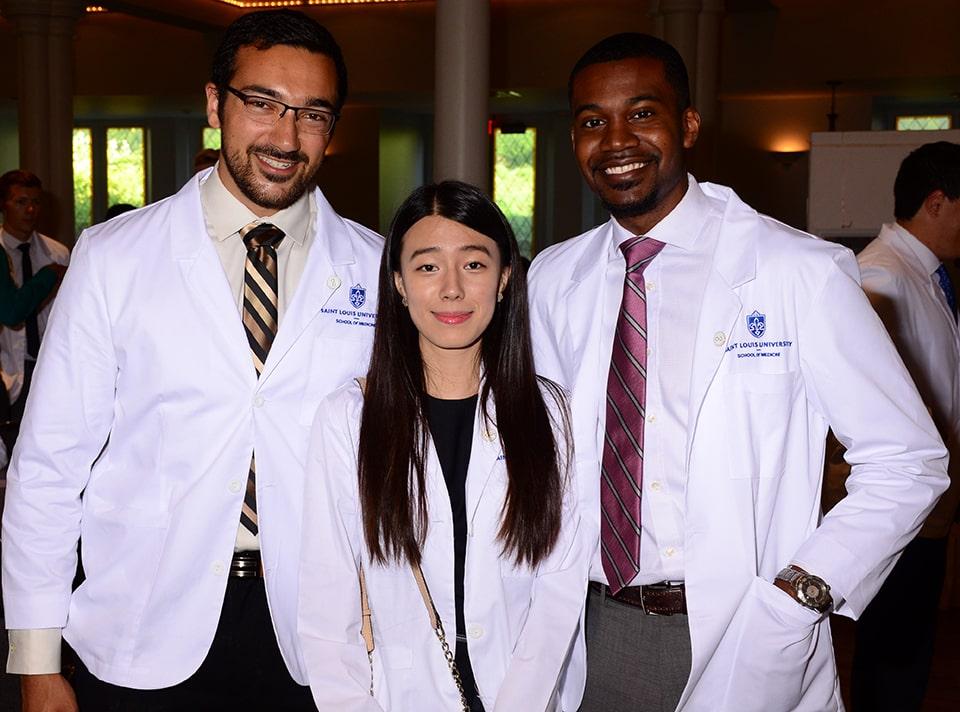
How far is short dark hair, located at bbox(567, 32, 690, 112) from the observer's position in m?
2.36

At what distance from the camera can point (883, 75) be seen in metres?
A: 12.4

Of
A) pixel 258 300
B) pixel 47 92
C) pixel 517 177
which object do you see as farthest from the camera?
pixel 517 177

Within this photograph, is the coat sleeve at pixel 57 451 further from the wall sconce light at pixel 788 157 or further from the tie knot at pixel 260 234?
the wall sconce light at pixel 788 157

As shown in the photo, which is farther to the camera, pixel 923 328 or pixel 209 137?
pixel 209 137

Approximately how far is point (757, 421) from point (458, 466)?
22.7 inches

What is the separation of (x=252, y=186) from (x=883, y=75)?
38.0 ft

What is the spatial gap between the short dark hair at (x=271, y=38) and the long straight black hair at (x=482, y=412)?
13.7 inches

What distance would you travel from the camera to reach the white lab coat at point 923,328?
3.73 metres

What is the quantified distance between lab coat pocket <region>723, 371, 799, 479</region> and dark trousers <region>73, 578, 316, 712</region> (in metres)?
0.95

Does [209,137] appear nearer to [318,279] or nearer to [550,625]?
[318,279]

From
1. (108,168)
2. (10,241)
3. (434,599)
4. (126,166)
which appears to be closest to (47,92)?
(10,241)

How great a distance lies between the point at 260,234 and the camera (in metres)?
2.29

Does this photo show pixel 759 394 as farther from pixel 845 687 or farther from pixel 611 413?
pixel 845 687

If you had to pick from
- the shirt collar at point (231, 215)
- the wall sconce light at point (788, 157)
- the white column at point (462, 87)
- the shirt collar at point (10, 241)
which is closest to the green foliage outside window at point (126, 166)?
the wall sconce light at point (788, 157)
